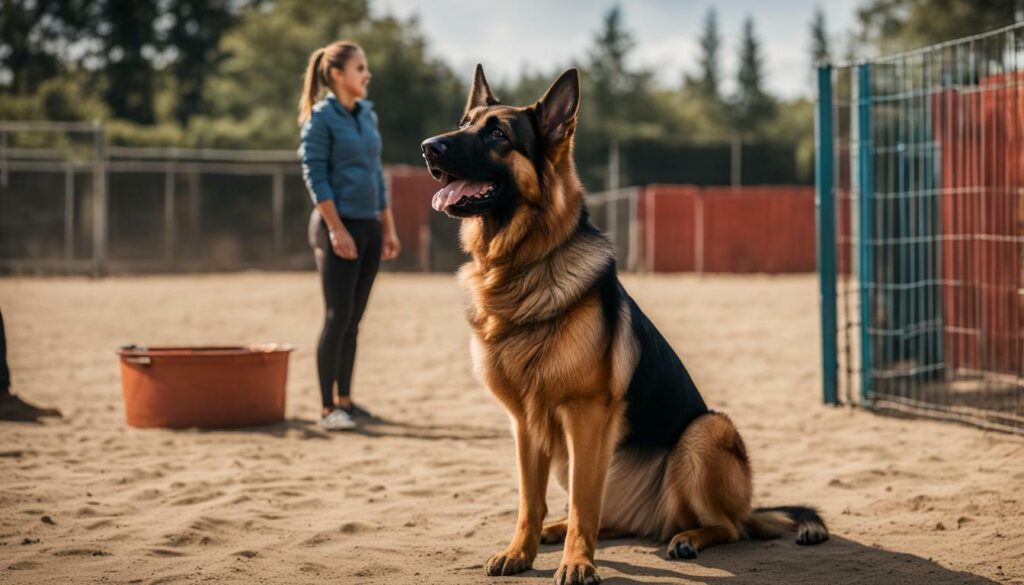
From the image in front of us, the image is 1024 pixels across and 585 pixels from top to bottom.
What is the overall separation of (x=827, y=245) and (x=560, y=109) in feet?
14.3

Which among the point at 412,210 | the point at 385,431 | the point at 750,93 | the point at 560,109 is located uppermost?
the point at 750,93

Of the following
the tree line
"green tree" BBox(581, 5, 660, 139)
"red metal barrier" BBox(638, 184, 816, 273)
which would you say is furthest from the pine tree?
"red metal barrier" BBox(638, 184, 816, 273)

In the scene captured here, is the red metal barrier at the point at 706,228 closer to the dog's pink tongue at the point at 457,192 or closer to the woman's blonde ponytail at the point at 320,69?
the woman's blonde ponytail at the point at 320,69

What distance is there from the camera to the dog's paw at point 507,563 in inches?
151

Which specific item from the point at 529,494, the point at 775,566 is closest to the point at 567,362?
the point at 529,494

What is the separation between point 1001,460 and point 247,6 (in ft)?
142

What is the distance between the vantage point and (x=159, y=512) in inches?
186

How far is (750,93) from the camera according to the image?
67.3 m

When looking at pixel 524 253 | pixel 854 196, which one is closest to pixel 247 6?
pixel 854 196

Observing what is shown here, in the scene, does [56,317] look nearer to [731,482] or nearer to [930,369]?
[930,369]

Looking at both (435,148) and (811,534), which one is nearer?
(435,148)

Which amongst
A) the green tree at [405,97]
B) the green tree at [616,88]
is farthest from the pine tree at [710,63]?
the green tree at [405,97]

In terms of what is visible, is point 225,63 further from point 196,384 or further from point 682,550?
point 682,550

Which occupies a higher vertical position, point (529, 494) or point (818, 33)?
point (818, 33)
